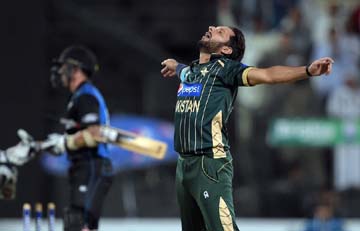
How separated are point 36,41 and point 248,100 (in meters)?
2.65

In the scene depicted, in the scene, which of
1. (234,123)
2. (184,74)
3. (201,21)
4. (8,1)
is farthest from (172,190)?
(184,74)

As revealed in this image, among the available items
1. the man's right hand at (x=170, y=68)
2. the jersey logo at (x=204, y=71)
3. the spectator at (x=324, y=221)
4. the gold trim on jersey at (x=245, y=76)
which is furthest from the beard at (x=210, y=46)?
the spectator at (x=324, y=221)

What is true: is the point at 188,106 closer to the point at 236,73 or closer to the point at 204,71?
the point at 204,71

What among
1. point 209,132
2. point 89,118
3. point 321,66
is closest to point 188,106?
point 209,132

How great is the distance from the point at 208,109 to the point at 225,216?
63 cm

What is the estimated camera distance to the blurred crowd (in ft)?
40.0

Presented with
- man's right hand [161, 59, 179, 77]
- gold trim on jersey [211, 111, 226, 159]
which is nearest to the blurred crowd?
man's right hand [161, 59, 179, 77]

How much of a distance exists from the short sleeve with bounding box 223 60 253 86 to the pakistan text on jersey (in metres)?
0.22

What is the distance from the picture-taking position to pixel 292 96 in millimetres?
12258

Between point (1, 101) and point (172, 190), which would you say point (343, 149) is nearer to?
point (172, 190)

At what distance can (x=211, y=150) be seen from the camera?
6.02 m

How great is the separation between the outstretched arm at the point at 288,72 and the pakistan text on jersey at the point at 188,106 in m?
0.37

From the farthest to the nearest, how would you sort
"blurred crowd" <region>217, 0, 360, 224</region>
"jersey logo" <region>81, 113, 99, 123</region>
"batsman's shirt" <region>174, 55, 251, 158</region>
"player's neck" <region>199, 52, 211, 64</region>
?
"blurred crowd" <region>217, 0, 360, 224</region> → "jersey logo" <region>81, 113, 99, 123</region> → "player's neck" <region>199, 52, 211, 64</region> → "batsman's shirt" <region>174, 55, 251, 158</region>

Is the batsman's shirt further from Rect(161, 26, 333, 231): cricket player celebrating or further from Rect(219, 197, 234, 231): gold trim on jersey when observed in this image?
Rect(219, 197, 234, 231): gold trim on jersey
